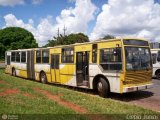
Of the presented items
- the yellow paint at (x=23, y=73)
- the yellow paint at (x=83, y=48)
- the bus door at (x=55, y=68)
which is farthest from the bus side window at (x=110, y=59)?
the yellow paint at (x=23, y=73)

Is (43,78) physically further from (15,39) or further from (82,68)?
(15,39)

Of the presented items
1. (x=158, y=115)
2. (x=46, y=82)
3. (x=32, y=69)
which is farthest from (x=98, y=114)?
(x=32, y=69)

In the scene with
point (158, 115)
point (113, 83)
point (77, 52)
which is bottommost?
point (158, 115)

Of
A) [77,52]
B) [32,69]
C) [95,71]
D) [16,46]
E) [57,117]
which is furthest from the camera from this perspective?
[16,46]

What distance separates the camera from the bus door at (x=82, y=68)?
16.0 meters

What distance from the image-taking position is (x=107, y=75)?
1399cm

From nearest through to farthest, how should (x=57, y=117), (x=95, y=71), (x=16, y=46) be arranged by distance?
1. (x=57, y=117)
2. (x=95, y=71)
3. (x=16, y=46)

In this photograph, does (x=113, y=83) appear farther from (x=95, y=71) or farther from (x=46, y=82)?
(x=46, y=82)

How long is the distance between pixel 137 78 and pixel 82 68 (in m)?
4.02

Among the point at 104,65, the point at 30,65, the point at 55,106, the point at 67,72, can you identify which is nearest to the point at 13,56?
the point at 30,65

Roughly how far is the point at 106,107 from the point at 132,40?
14.1 ft

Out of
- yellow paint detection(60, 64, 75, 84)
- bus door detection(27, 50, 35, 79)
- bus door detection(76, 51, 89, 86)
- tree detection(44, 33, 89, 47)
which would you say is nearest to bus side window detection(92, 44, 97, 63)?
bus door detection(76, 51, 89, 86)

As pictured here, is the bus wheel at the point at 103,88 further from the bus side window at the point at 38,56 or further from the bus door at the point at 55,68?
the bus side window at the point at 38,56

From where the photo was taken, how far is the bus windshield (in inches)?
522
